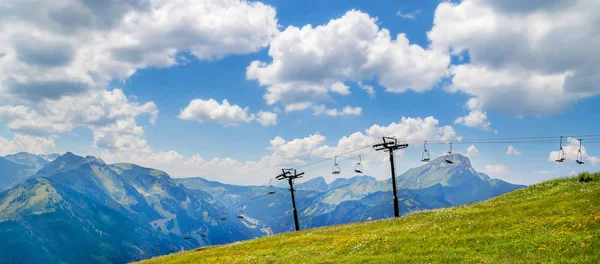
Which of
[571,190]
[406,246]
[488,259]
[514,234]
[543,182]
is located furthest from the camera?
[543,182]

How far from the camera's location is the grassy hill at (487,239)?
2158 centimetres

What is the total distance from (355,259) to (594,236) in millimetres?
14954

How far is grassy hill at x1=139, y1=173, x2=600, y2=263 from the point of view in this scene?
2158 cm

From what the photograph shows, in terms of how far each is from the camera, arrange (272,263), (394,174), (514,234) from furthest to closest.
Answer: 1. (394,174)
2. (272,263)
3. (514,234)

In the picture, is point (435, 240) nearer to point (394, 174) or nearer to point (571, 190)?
point (571, 190)

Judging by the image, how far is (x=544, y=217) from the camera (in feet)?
95.3

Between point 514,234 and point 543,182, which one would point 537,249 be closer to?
point 514,234

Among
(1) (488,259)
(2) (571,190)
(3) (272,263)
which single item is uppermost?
(2) (571,190)

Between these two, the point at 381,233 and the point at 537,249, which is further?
the point at 381,233

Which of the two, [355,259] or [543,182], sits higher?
[543,182]

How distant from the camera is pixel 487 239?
26.0 metres

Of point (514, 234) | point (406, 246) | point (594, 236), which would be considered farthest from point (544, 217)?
point (406, 246)

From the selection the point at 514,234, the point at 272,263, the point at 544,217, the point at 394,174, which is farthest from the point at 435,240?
the point at 394,174

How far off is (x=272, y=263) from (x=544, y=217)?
74.2ft
